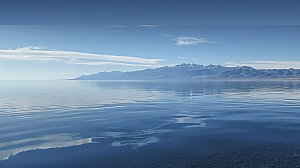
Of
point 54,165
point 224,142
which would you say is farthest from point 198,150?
point 54,165

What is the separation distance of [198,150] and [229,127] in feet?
24.4

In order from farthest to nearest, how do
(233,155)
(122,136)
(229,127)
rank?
(229,127) → (122,136) → (233,155)

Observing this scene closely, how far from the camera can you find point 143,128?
2091 centimetres

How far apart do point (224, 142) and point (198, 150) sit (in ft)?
8.87

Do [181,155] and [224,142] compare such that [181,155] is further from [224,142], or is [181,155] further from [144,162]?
[224,142]

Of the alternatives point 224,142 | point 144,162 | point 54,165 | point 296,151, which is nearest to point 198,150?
point 224,142

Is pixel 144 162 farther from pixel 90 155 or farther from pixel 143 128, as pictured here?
pixel 143 128

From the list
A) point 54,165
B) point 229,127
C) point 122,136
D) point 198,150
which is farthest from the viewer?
point 229,127

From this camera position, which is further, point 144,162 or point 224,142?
point 224,142

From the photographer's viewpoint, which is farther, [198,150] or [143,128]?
[143,128]

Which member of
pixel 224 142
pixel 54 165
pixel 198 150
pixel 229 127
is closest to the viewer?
pixel 54 165

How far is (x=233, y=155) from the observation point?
13656 millimetres

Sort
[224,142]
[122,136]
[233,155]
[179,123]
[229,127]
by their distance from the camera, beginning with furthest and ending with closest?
1. [179,123]
2. [229,127]
3. [122,136]
4. [224,142]
5. [233,155]

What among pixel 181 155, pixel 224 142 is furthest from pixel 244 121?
pixel 181 155
